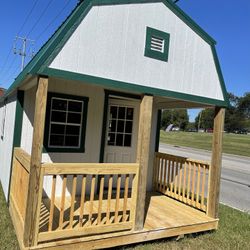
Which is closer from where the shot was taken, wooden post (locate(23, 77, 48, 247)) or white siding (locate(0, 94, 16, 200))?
wooden post (locate(23, 77, 48, 247))

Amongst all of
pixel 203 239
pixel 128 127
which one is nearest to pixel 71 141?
pixel 128 127

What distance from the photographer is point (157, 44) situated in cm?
532

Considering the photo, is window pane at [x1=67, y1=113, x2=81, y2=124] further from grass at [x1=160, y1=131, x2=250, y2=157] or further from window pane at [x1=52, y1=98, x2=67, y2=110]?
grass at [x1=160, y1=131, x2=250, y2=157]

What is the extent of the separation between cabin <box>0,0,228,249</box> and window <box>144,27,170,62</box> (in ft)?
0.06

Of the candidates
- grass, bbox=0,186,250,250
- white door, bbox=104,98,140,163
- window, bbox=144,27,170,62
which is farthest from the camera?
white door, bbox=104,98,140,163

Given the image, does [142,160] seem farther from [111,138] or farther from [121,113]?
[121,113]

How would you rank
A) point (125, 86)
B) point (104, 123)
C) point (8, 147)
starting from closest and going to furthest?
point (125, 86) < point (8, 147) < point (104, 123)

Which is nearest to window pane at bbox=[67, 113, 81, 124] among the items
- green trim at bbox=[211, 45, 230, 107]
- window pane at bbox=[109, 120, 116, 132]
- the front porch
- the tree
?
window pane at bbox=[109, 120, 116, 132]

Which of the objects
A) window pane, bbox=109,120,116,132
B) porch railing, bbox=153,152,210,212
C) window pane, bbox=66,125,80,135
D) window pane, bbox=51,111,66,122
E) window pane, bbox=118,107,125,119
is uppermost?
window pane, bbox=118,107,125,119

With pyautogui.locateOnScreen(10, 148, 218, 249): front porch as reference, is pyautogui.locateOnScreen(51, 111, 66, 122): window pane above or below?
above

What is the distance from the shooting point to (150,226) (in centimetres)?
516

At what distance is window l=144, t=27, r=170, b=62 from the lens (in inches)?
203

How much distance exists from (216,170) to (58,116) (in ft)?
12.0

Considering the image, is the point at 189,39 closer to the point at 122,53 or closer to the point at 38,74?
the point at 122,53
